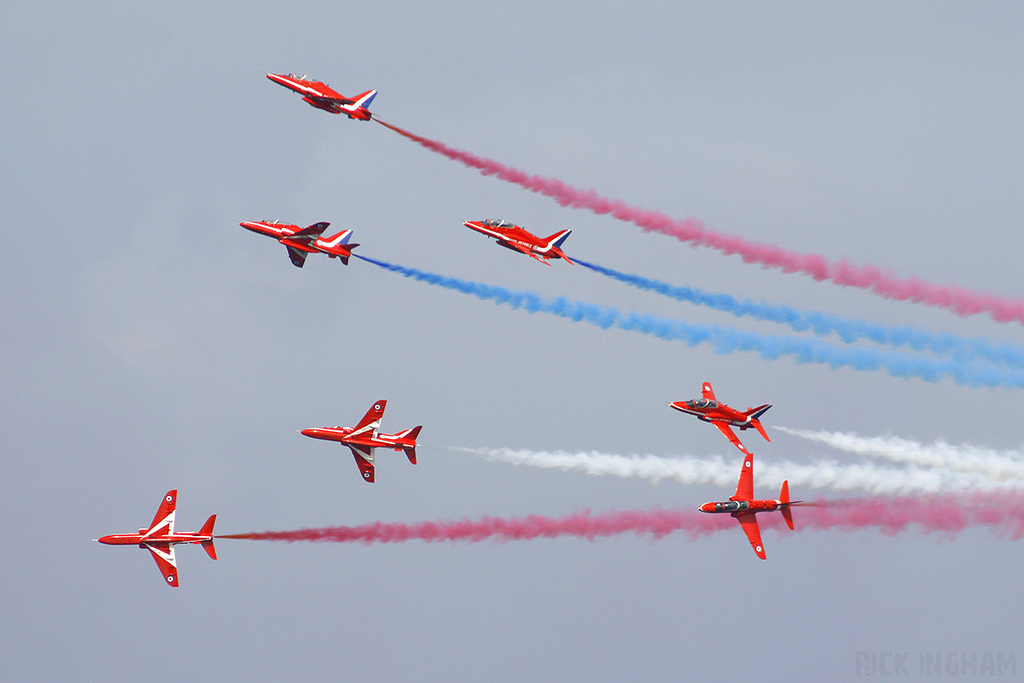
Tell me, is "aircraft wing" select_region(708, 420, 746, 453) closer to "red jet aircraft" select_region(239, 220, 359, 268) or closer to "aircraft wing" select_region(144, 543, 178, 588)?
"red jet aircraft" select_region(239, 220, 359, 268)

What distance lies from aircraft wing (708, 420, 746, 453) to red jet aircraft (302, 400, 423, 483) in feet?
65.4

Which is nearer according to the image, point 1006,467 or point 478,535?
point 1006,467

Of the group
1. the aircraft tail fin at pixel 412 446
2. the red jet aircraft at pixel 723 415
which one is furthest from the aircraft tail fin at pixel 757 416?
the aircraft tail fin at pixel 412 446

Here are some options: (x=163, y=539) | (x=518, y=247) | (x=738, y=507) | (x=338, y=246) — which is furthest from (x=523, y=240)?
(x=163, y=539)

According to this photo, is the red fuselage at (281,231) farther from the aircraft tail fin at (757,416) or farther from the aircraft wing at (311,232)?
the aircraft tail fin at (757,416)

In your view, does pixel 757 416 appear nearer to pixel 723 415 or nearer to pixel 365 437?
pixel 723 415

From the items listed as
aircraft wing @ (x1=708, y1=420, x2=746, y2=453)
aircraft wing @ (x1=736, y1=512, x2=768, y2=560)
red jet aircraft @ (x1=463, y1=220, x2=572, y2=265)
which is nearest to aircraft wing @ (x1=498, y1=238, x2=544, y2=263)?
red jet aircraft @ (x1=463, y1=220, x2=572, y2=265)

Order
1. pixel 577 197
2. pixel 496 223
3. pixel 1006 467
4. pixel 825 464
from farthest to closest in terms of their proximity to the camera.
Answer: pixel 496 223 → pixel 577 197 → pixel 825 464 → pixel 1006 467

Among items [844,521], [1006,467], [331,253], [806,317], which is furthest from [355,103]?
[1006,467]

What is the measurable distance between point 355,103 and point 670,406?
27.7 meters

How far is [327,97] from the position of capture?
3063 inches

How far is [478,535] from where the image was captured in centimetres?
8019

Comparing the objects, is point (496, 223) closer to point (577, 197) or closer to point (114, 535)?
point (577, 197)

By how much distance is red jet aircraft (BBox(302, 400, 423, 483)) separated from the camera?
87938 millimetres
